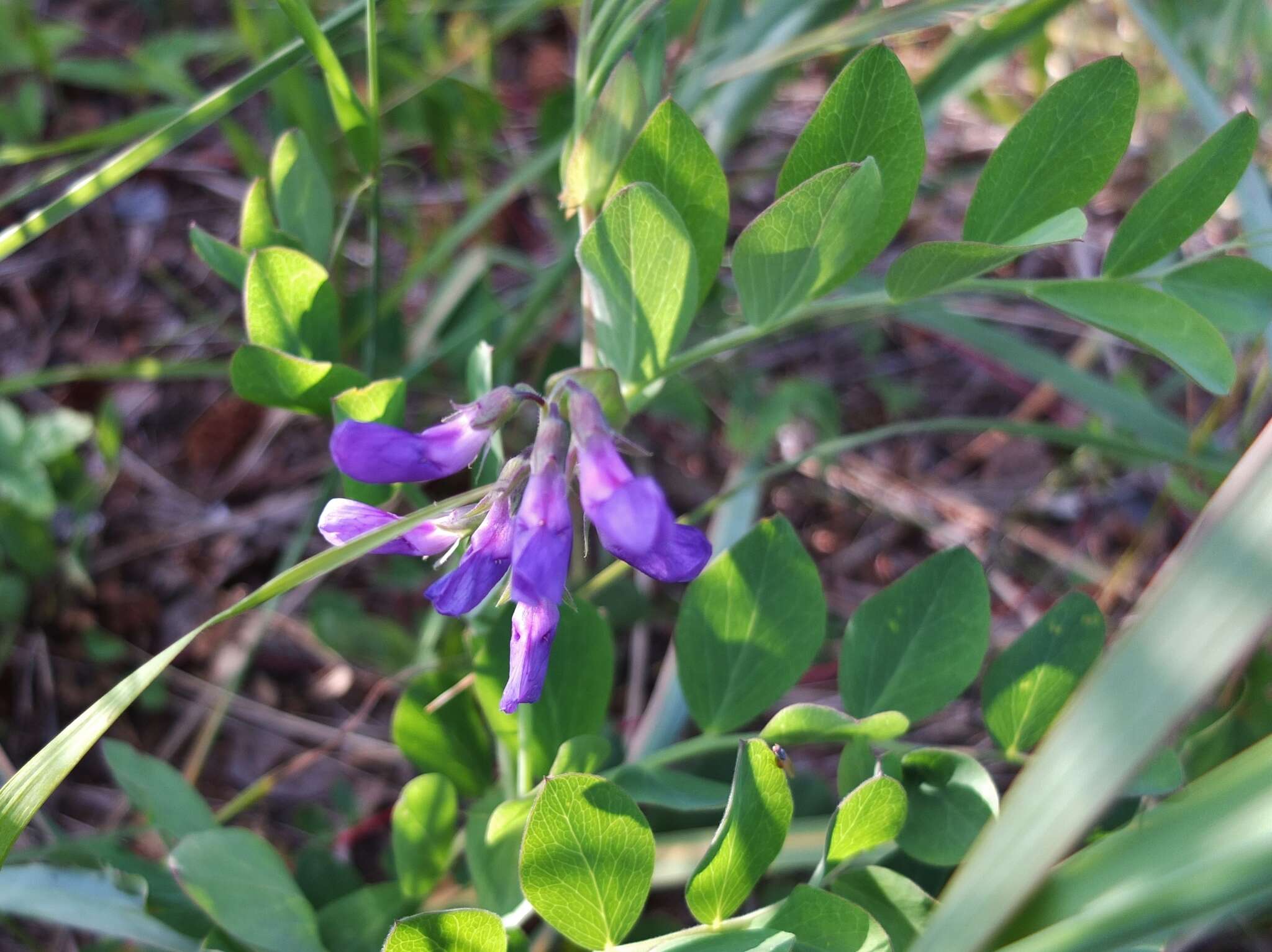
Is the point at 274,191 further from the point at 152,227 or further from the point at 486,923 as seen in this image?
the point at 152,227

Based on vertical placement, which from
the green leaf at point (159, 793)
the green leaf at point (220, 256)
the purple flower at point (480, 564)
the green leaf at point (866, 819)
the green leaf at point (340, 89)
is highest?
the green leaf at point (340, 89)

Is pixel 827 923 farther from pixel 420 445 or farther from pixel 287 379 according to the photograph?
pixel 287 379

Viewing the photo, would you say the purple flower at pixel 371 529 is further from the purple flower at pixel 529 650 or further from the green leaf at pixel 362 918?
the green leaf at pixel 362 918

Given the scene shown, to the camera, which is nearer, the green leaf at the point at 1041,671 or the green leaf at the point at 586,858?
the green leaf at the point at 586,858

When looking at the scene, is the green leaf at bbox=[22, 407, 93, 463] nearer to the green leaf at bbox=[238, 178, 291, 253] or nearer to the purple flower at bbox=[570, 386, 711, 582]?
the green leaf at bbox=[238, 178, 291, 253]

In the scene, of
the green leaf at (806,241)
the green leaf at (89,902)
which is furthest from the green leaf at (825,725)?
the green leaf at (89,902)

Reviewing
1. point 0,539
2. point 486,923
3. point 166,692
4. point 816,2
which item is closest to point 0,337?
point 0,539

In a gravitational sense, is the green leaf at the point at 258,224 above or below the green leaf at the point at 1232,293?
above
